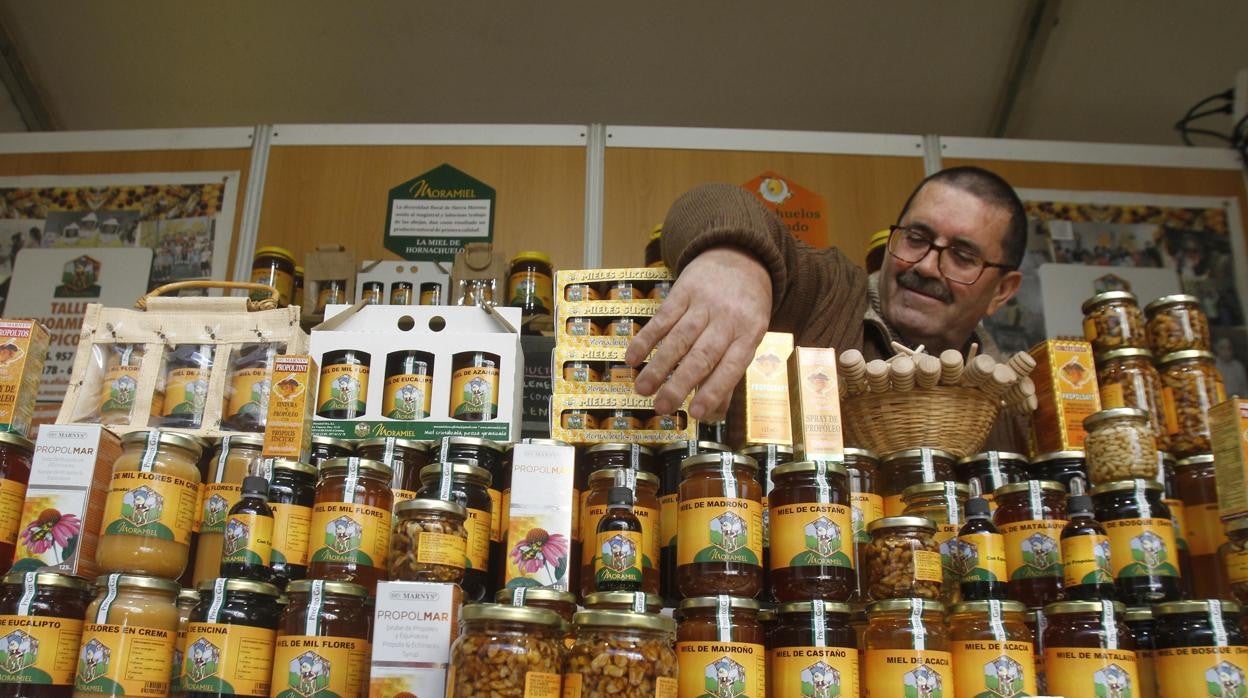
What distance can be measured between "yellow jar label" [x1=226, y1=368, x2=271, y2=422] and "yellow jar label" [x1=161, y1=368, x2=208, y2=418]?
1.7 inches

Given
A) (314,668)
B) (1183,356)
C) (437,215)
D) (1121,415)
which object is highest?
(437,215)

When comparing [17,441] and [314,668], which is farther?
[17,441]

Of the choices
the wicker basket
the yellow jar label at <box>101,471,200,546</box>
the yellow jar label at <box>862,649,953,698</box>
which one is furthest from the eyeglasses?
the yellow jar label at <box>101,471,200,546</box>

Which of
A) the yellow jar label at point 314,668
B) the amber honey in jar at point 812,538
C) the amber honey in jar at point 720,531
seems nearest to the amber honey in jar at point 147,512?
the yellow jar label at point 314,668

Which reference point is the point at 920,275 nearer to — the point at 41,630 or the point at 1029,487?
the point at 1029,487

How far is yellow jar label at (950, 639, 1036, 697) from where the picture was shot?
1075mm

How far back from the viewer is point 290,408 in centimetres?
135

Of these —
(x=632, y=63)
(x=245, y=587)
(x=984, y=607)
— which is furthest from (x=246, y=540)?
(x=632, y=63)

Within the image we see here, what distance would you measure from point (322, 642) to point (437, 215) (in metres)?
1.97

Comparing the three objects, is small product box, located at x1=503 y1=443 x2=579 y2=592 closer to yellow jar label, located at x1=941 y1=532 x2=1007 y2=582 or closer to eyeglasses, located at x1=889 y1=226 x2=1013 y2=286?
yellow jar label, located at x1=941 y1=532 x2=1007 y2=582

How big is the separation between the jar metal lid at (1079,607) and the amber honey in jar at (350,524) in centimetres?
81

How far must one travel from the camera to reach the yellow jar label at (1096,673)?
107 centimetres

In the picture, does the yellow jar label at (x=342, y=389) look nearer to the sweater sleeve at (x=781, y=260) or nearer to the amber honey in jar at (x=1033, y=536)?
the sweater sleeve at (x=781, y=260)

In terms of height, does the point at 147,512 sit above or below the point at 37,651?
above
